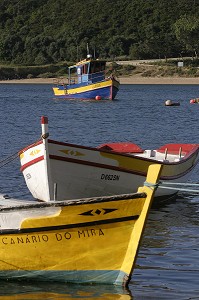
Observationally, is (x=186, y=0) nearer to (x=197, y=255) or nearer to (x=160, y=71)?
(x=160, y=71)

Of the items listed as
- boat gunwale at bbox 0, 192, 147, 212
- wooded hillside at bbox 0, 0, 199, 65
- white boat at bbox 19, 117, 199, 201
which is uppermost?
boat gunwale at bbox 0, 192, 147, 212

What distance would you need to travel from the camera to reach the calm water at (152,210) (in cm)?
1206

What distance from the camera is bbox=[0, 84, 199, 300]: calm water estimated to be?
12.1 meters

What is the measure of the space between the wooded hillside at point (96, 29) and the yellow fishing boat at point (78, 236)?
376 feet

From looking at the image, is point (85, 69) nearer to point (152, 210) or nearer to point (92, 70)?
point (92, 70)

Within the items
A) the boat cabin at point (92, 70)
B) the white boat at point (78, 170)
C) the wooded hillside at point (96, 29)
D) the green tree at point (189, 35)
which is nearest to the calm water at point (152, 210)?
the white boat at point (78, 170)

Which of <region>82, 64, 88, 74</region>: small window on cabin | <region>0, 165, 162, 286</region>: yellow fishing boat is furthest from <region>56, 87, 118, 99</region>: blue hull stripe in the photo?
<region>0, 165, 162, 286</region>: yellow fishing boat

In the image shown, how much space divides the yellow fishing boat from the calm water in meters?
0.30

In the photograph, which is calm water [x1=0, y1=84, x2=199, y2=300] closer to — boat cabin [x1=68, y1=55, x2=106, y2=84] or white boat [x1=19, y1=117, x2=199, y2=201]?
white boat [x1=19, y1=117, x2=199, y2=201]

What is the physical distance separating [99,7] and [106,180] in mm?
142939

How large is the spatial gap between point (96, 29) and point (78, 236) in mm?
135383

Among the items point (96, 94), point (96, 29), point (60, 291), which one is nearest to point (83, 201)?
point (60, 291)

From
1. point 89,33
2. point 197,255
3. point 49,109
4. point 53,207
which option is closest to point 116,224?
point 53,207

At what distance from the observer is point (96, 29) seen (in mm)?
145250
